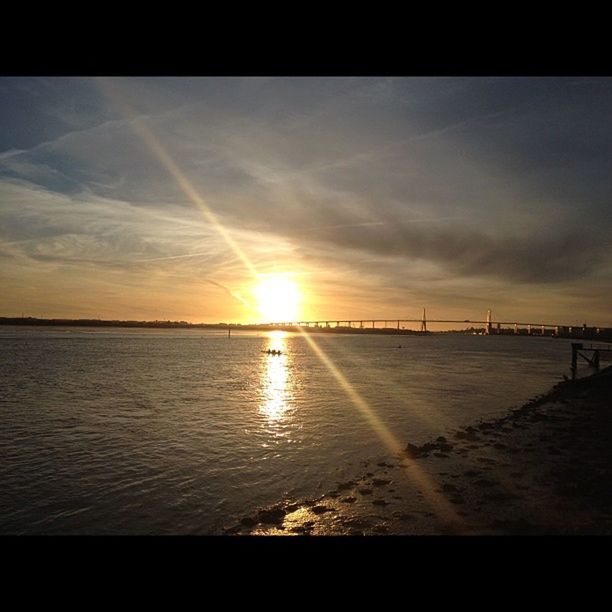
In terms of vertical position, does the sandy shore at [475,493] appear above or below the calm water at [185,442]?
above

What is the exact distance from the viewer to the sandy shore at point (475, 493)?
8977 millimetres

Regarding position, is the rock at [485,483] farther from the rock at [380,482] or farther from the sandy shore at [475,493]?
the rock at [380,482]

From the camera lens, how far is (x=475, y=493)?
10.9m

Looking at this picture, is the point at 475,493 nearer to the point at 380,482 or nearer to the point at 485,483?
the point at 485,483

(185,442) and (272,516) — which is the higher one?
(272,516)

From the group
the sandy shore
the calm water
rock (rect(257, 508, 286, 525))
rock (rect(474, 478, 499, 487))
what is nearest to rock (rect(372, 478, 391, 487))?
the sandy shore

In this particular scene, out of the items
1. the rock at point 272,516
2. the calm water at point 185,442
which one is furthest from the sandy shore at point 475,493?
the calm water at point 185,442

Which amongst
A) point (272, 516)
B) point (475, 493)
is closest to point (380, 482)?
point (475, 493)

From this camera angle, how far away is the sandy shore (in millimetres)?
8977
